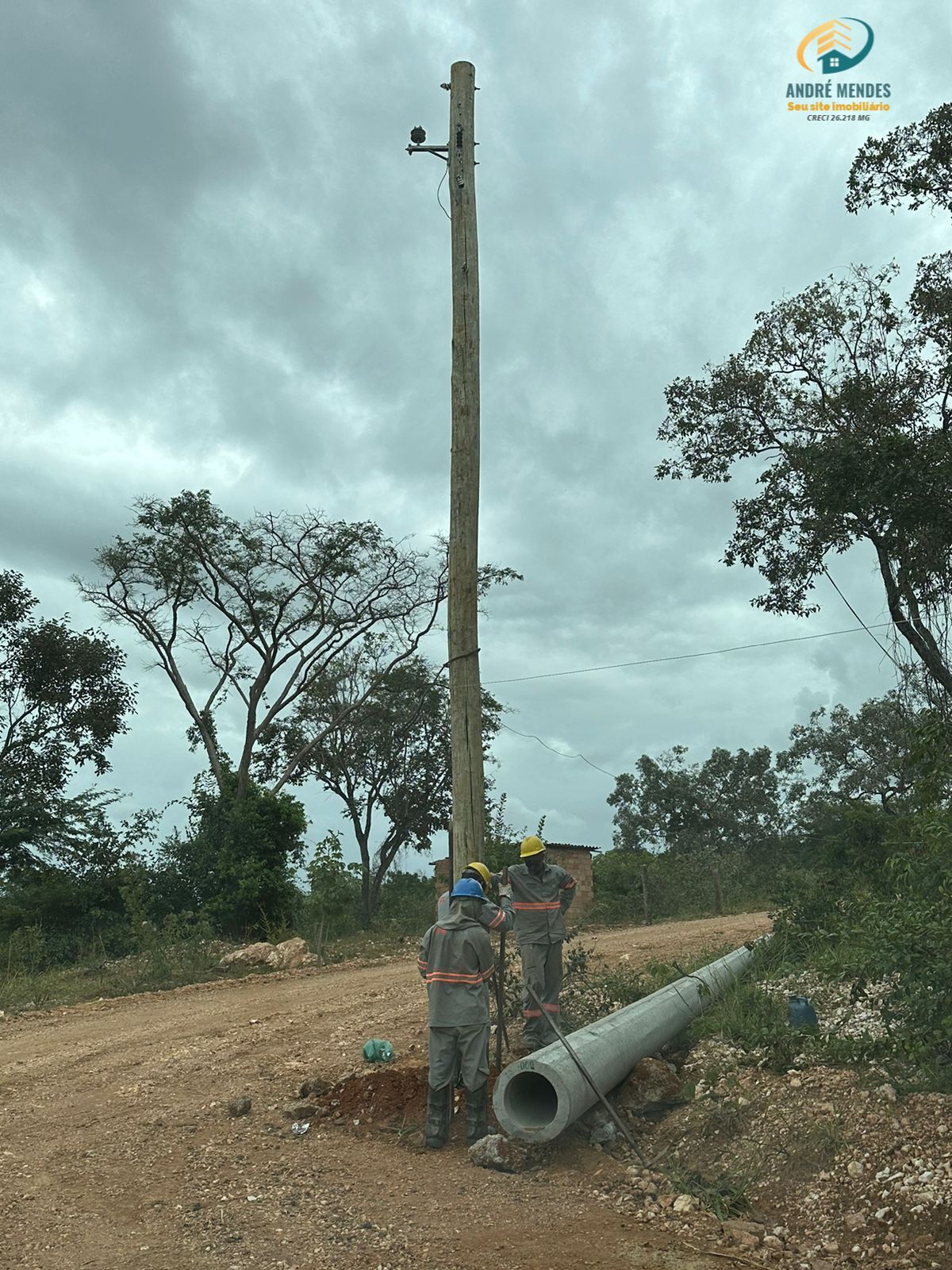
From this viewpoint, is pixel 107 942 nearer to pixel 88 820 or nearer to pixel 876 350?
pixel 88 820

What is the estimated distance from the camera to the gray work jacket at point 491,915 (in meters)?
7.33

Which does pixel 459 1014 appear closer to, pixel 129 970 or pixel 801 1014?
pixel 801 1014

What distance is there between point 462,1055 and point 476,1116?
0.39 m

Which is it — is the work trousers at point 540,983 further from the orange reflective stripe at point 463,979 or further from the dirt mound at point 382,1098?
the orange reflective stripe at point 463,979

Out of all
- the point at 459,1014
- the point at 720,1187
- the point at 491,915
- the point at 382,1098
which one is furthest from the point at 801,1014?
the point at 382,1098

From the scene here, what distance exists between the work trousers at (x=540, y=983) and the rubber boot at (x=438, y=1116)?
60.4 inches

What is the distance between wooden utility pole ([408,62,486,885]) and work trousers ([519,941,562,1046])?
1.21 m

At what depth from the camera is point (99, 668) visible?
23750mm

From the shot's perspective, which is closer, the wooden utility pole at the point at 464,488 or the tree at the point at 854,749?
the wooden utility pole at the point at 464,488

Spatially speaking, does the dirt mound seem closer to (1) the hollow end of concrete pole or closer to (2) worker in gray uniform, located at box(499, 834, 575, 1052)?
(1) the hollow end of concrete pole

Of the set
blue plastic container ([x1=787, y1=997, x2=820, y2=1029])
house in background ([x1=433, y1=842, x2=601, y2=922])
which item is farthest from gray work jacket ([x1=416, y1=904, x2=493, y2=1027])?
house in background ([x1=433, y1=842, x2=601, y2=922])

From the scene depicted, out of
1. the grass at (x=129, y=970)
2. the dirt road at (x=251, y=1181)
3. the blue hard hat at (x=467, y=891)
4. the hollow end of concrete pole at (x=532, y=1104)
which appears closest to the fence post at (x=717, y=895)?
the grass at (x=129, y=970)

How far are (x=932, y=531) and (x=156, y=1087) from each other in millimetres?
10704

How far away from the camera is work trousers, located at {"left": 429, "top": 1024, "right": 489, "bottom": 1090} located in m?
7.09
